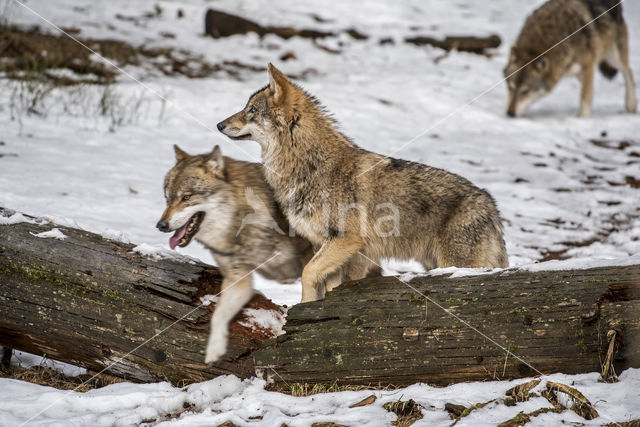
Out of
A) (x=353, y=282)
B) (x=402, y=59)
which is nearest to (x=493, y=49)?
(x=402, y=59)

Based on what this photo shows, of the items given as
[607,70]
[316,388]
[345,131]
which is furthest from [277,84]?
[607,70]

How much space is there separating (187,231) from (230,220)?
13.1 inches

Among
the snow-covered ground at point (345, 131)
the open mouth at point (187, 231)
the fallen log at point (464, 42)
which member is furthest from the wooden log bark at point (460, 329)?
the fallen log at point (464, 42)

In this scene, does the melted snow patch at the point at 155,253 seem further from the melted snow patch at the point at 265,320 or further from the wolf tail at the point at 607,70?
the wolf tail at the point at 607,70

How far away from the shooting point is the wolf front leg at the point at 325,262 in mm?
4430

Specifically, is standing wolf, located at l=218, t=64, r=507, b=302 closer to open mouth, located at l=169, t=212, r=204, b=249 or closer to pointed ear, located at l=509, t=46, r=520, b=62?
open mouth, located at l=169, t=212, r=204, b=249

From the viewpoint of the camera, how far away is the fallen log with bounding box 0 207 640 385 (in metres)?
3.21

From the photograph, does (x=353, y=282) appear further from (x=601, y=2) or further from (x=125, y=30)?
(x=125, y=30)

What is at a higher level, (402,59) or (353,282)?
(402,59)

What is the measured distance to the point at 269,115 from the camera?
200 inches

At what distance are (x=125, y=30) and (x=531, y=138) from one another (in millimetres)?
9468

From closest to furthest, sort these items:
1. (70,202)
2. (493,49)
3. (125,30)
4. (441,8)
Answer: (70,202), (125,30), (493,49), (441,8)

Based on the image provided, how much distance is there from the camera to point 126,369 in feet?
12.7

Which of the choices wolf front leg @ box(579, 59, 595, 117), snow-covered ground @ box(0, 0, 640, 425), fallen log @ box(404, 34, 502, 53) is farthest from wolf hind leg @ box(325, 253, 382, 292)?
fallen log @ box(404, 34, 502, 53)
